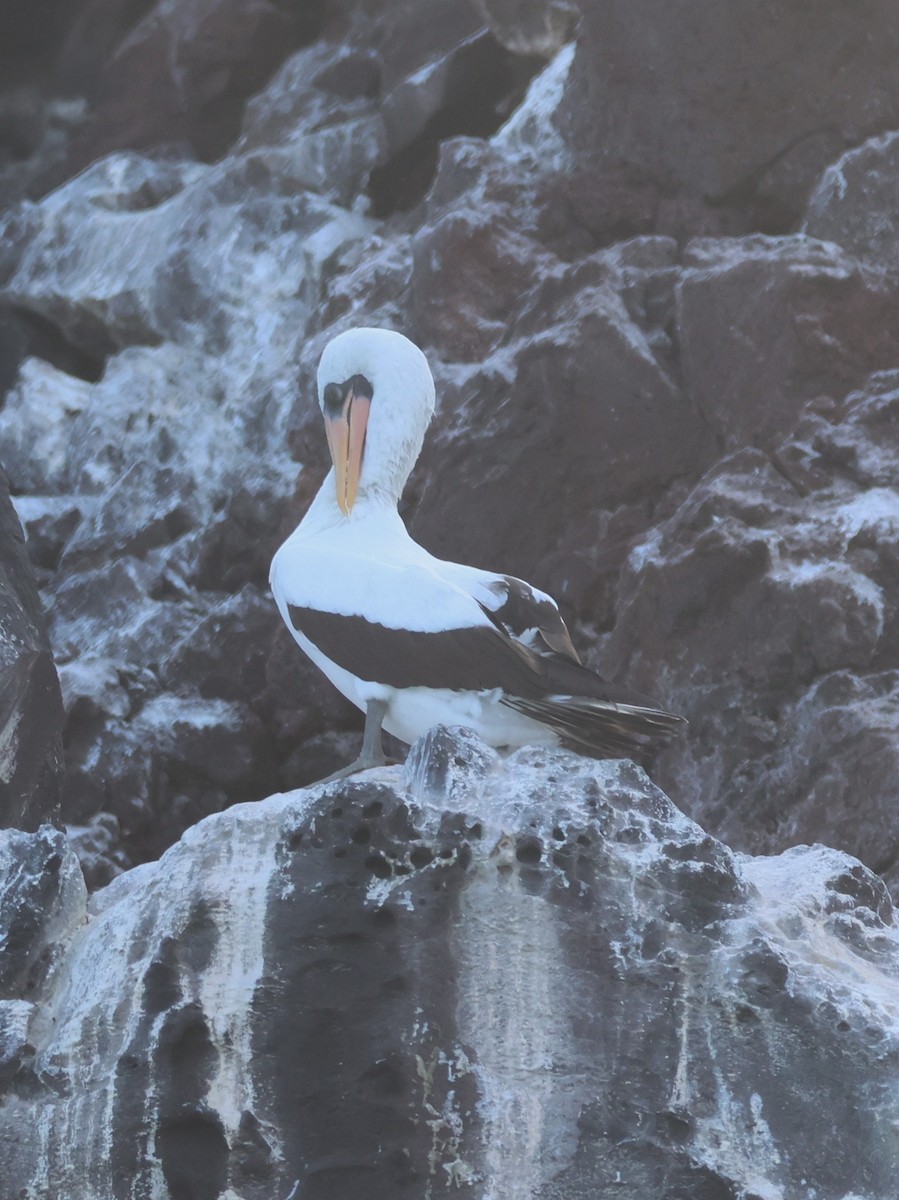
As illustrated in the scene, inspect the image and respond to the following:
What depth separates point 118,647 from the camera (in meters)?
6.55

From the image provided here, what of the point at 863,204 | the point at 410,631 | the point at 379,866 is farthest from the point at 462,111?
the point at 379,866

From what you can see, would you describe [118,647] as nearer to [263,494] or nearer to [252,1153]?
[263,494]

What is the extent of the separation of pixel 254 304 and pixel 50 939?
504 centimetres

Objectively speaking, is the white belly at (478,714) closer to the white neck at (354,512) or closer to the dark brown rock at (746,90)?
the white neck at (354,512)

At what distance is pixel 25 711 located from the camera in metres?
4.27

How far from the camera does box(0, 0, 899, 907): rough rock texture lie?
4824 millimetres

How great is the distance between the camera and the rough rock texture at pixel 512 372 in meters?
4.82

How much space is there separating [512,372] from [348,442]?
6.35 feet

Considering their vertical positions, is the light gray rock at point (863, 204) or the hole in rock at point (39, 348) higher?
the light gray rock at point (863, 204)

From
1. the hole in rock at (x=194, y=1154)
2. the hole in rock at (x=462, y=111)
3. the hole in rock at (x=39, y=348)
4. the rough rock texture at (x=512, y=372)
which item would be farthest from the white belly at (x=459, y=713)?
the hole in rock at (x=39, y=348)

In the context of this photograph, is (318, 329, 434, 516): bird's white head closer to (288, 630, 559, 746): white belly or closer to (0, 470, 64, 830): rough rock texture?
(288, 630, 559, 746): white belly

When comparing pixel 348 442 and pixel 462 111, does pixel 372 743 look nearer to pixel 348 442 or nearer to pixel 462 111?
pixel 348 442

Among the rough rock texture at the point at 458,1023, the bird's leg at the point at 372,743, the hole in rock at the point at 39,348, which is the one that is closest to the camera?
the rough rock texture at the point at 458,1023

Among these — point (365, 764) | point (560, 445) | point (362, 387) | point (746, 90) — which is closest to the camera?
point (365, 764)
